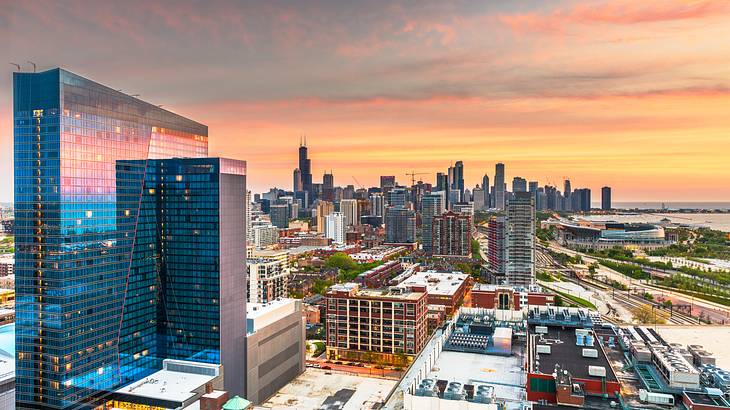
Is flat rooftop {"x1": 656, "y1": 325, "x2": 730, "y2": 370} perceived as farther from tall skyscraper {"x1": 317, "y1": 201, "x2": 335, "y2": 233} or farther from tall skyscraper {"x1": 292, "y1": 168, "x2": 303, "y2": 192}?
tall skyscraper {"x1": 292, "y1": 168, "x2": 303, "y2": 192}

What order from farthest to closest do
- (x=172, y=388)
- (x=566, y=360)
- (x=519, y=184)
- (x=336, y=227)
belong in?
1. (x=519, y=184)
2. (x=336, y=227)
3. (x=172, y=388)
4. (x=566, y=360)

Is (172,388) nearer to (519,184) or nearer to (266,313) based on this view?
(266,313)

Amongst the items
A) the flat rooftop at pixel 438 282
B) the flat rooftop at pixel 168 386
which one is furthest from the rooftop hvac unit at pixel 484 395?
the flat rooftop at pixel 438 282

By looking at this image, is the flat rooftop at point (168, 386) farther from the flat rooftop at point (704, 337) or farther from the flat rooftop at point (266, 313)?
the flat rooftop at point (704, 337)

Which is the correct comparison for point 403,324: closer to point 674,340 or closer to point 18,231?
point 674,340

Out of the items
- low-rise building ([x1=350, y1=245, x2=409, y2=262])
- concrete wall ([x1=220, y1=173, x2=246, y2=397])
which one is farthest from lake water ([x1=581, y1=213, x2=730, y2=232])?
concrete wall ([x1=220, y1=173, x2=246, y2=397])

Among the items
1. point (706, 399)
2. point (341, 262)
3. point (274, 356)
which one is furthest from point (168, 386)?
point (341, 262)
